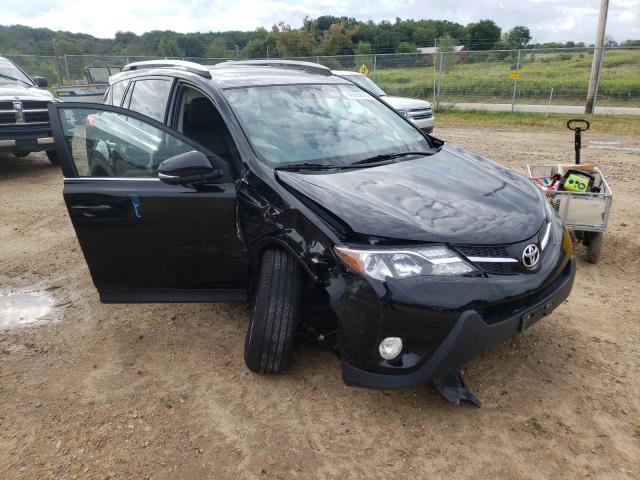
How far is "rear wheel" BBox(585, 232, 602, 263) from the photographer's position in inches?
170

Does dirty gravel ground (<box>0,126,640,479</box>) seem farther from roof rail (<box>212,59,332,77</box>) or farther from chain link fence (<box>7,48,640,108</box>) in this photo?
chain link fence (<box>7,48,640,108</box>)

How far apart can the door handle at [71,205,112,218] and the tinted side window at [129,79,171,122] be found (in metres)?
0.83

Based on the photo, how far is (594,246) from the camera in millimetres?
4332

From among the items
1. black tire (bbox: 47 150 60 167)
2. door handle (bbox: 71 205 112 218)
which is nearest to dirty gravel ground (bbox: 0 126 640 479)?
door handle (bbox: 71 205 112 218)

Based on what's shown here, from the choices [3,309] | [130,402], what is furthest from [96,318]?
[130,402]

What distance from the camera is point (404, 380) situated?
2375 millimetres

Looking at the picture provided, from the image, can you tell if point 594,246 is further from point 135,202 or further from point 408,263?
point 135,202

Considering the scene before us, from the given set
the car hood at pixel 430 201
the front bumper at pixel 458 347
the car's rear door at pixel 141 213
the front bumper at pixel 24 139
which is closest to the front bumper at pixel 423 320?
the front bumper at pixel 458 347

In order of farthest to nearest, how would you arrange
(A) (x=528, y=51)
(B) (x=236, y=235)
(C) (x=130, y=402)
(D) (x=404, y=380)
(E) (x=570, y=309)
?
1. (A) (x=528, y=51)
2. (E) (x=570, y=309)
3. (B) (x=236, y=235)
4. (C) (x=130, y=402)
5. (D) (x=404, y=380)

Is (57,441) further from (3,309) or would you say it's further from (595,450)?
(595,450)

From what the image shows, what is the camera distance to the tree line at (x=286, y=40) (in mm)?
29266

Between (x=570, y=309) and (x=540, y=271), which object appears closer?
(x=540, y=271)

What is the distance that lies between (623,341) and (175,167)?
297 centimetres

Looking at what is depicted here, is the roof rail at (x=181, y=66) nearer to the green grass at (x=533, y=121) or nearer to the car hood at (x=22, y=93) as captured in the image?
the car hood at (x=22, y=93)
